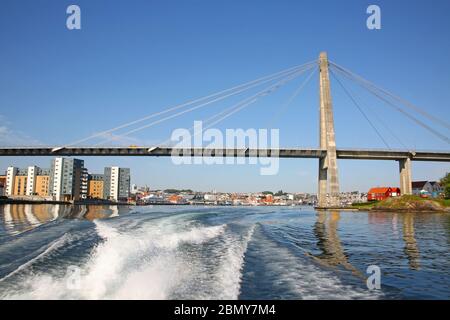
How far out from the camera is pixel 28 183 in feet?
535

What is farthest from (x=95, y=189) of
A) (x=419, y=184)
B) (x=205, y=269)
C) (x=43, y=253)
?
(x=205, y=269)

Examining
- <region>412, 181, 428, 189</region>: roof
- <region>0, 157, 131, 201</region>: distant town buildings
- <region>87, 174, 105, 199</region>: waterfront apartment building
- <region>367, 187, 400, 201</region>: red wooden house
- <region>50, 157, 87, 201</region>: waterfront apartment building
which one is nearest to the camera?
<region>367, 187, 400, 201</region>: red wooden house

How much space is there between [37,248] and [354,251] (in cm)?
1335

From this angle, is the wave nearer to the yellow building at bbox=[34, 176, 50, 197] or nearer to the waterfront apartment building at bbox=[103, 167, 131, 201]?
the yellow building at bbox=[34, 176, 50, 197]

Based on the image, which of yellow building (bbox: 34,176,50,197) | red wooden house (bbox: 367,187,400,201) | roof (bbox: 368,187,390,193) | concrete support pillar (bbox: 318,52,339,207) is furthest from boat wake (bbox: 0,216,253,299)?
yellow building (bbox: 34,176,50,197)

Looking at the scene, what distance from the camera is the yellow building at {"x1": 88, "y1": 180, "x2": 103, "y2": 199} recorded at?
178m

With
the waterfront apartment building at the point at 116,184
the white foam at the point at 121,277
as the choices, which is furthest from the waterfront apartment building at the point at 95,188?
the white foam at the point at 121,277

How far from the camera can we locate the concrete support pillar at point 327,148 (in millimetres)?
78312

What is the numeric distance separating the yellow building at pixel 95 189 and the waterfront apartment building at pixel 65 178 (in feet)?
A: 50.6

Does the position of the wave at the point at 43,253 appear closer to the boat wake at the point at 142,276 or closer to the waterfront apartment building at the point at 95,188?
the boat wake at the point at 142,276
